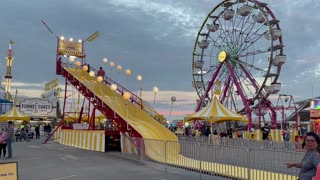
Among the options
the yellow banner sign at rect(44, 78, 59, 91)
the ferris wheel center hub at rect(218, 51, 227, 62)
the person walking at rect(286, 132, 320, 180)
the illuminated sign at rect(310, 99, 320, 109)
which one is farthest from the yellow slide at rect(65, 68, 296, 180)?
the yellow banner sign at rect(44, 78, 59, 91)

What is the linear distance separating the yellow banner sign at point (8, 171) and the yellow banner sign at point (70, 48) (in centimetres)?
2352

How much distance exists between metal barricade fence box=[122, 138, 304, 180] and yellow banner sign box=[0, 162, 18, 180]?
546 cm

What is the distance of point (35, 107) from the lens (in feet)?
174

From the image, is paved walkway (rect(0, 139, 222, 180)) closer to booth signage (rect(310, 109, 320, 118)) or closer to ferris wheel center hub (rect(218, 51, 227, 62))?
booth signage (rect(310, 109, 320, 118))

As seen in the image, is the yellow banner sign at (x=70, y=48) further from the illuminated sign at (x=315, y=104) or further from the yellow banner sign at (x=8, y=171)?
the yellow banner sign at (x=8, y=171)

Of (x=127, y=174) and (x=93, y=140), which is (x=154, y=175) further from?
(x=93, y=140)

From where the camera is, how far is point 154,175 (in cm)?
1231

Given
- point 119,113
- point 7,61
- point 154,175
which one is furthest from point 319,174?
point 7,61

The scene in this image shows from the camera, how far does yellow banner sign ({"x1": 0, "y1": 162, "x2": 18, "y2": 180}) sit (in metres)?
6.71

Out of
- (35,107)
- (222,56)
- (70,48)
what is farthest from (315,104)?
(35,107)

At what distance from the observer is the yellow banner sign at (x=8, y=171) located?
6712mm

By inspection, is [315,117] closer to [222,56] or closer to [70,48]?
[222,56]

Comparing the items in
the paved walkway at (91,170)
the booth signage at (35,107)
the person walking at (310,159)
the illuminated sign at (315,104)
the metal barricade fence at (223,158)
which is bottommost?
the paved walkway at (91,170)

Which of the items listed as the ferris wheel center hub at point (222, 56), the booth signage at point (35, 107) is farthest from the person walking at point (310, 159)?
the booth signage at point (35, 107)
